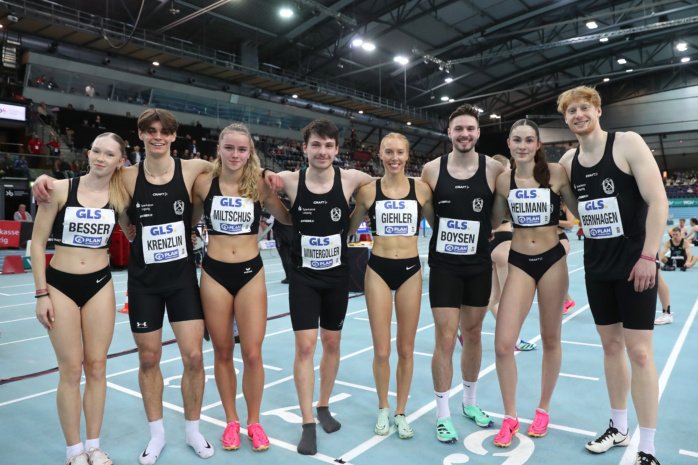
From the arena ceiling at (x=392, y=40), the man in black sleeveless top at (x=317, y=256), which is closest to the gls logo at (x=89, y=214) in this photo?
the man in black sleeveless top at (x=317, y=256)

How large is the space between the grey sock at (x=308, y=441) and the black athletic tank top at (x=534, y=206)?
1.99 meters

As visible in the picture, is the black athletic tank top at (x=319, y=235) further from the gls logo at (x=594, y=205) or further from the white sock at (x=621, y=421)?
the white sock at (x=621, y=421)

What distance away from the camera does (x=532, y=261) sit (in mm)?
3229

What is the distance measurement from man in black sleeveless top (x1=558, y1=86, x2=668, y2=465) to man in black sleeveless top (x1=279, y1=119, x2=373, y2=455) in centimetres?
160

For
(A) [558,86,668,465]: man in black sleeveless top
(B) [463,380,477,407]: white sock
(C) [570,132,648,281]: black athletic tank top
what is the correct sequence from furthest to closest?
(B) [463,380,477,407]: white sock → (C) [570,132,648,281]: black athletic tank top → (A) [558,86,668,465]: man in black sleeveless top

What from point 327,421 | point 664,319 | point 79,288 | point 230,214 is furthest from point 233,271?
point 664,319

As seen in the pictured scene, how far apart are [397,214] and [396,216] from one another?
16mm

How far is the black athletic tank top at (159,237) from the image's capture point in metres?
3.04

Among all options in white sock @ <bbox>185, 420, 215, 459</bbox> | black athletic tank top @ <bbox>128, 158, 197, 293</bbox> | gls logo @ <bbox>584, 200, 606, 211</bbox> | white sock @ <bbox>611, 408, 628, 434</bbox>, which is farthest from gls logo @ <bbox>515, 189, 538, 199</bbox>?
white sock @ <bbox>185, 420, 215, 459</bbox>

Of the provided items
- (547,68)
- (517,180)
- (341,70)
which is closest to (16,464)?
(517,180)

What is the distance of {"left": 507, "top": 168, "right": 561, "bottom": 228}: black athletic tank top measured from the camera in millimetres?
3219

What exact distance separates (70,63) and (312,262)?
70.8 ft

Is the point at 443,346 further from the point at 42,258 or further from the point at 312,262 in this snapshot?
the point at 42,258

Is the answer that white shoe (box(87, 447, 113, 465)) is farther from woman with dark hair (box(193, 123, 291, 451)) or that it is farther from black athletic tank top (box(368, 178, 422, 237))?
black athletic tank top (box(368, 178, 422, 237))
